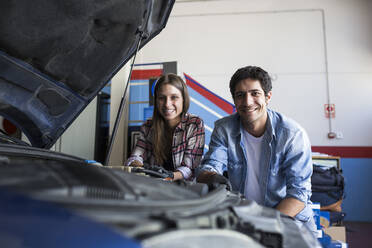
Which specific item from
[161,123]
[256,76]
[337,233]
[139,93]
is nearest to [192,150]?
[161,123]

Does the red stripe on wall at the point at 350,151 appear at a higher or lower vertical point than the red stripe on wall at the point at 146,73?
lower

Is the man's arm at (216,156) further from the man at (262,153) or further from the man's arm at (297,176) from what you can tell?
the man's arm at (297,176)

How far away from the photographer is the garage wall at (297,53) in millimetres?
4324

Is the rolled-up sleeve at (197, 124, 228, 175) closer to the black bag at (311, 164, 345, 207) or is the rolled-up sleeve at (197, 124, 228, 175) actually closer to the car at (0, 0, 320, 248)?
the car at (0, 0, 320, 248)

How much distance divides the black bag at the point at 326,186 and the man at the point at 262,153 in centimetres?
146

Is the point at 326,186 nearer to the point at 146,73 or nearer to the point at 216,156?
the point at 216,156

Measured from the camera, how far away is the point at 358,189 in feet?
13.7

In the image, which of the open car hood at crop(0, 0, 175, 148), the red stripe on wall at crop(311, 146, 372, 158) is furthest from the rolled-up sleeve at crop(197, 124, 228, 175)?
the red stripe on wall at crop(311, 146, 372, 158)

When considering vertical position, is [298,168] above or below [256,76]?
below

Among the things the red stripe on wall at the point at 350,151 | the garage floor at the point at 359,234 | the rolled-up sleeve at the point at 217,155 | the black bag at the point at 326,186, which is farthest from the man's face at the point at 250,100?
the red stripe on wall at the point at 350,151

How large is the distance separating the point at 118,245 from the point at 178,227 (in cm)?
11

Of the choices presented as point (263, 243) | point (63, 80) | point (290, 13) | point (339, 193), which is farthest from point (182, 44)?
point (263, 243)

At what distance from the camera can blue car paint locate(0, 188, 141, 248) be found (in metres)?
0.35

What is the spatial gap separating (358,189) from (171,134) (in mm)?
3601
